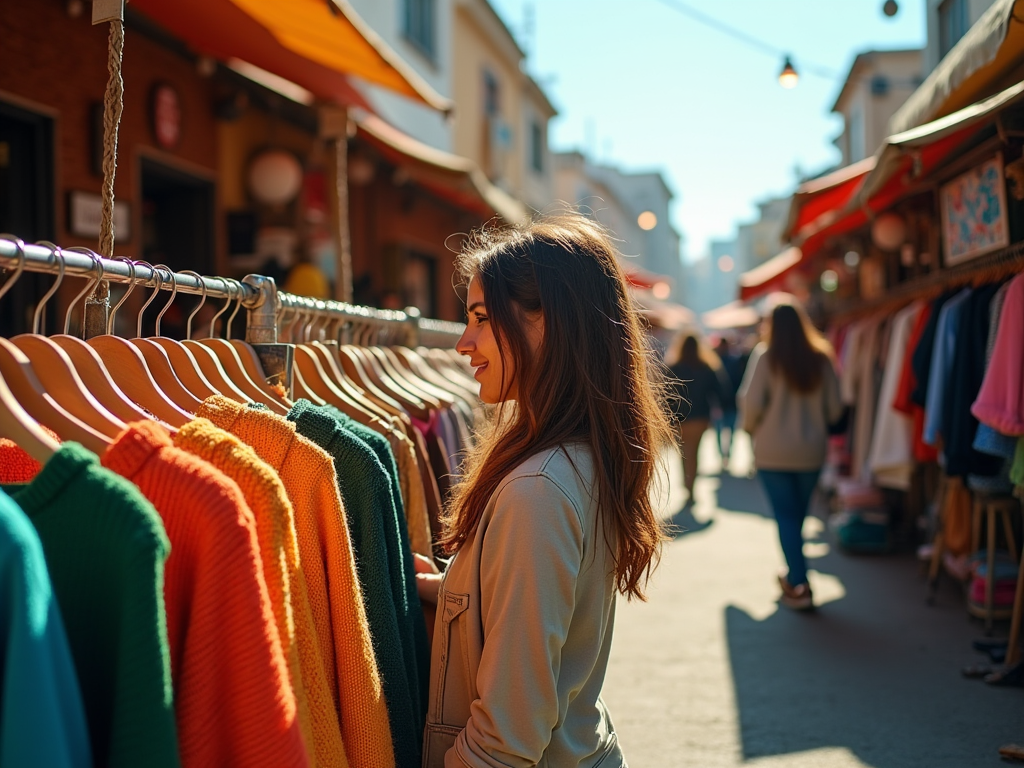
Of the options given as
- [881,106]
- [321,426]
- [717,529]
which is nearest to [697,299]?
[881,106]

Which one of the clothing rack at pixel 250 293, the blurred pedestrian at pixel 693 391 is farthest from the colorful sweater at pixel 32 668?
the blurred pedestrian at pixel 693 391

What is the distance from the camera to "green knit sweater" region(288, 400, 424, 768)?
5.32 feet

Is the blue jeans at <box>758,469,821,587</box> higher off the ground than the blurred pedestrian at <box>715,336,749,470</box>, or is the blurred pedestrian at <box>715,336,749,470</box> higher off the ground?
the blurred pedestrian at <box>715,336,749,470</box>

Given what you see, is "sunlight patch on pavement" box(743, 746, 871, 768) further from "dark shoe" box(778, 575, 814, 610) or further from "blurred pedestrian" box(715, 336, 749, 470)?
"blurred pedestrian" box(715, 336, 749, 470)

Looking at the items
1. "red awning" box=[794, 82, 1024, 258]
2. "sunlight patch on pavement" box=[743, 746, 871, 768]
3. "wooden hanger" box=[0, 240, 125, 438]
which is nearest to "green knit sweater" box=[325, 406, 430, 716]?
"wooden hanger" box=[0, 240, 125, 438]

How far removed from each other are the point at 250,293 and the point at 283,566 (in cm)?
98

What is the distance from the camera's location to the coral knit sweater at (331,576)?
1467mm

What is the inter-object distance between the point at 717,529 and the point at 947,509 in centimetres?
A: 322

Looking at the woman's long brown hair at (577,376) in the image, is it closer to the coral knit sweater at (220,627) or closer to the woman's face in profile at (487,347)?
the woman's face in profile at (487,347)

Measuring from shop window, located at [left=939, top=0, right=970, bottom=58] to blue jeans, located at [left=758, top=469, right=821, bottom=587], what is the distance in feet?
14.2

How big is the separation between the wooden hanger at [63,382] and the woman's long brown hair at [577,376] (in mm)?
713

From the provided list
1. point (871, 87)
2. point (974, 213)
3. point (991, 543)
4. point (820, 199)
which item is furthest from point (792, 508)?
point (871, 87)

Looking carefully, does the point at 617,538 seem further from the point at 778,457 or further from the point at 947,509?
the point at 947,509

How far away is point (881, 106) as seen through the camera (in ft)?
54.5
